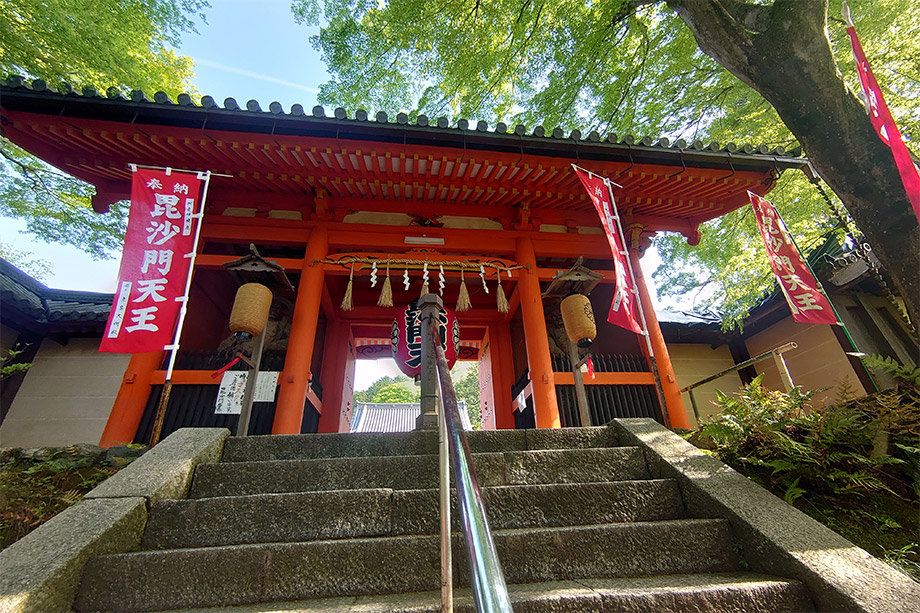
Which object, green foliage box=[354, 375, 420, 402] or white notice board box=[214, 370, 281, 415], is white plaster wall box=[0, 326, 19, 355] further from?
green foliage box=[354, 375, 420, 402]

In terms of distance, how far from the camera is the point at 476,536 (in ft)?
3.84

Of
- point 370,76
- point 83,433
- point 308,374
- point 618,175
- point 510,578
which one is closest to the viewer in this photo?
point 510,578

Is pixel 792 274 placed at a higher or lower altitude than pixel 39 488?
higher

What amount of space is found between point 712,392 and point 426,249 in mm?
7389

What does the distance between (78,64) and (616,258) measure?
1179 cm

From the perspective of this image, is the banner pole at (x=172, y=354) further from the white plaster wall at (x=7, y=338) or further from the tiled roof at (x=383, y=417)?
the tiled roof at (x=383, y=417)

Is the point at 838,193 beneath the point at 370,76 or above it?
beneath

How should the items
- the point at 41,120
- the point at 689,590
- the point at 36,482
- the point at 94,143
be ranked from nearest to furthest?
the point at 689,590, the point at 36,482, the point at 41,120, the point at 94,143

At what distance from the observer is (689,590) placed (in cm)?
196

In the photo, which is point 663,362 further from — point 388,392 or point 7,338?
point 388,392

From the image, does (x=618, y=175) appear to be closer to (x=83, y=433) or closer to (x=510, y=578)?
(x=510, y=578)

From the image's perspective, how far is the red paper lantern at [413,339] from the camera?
5.52m

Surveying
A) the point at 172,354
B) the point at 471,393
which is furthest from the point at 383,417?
the point at 172,354

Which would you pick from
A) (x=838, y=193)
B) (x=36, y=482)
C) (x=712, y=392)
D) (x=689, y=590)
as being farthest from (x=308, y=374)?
(x=712, y=392)
